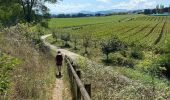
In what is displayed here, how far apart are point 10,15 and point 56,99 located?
2181 inches

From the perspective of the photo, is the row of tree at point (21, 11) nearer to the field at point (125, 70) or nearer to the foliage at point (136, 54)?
the field at point (125, 70)

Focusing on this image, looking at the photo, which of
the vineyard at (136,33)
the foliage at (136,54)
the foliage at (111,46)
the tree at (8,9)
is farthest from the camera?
the vineyard at (136,33)

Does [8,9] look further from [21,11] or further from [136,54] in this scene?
[136,54]

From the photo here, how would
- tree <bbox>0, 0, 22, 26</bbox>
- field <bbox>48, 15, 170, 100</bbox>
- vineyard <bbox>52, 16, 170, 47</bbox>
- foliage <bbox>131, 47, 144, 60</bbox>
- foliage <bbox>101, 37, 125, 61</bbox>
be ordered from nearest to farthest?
field <bbox>48, 15, 170, 100</bbox>
foliage <bbox>101, 37, 125, 61</bbox>
foliage <bbox>131, 47, 144, 60</bbox>
tree <bbox>0, 0, 22, 26</bbox>
vineyard <bbox>52, 16, 170, 47</bbox>

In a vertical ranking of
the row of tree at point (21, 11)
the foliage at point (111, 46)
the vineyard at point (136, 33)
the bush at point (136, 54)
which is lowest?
the vineyard at point (136, 33)

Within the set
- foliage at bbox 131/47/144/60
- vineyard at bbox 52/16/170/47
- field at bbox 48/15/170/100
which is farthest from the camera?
vineyard at bbox 52/16/170/47

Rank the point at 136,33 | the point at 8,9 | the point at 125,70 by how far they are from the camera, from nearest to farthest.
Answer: the point at 125,70, the point at 8,9, the point at 136,33

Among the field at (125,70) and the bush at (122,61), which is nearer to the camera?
the field at (125,70)

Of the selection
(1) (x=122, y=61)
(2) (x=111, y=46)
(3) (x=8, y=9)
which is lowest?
(1) (x=122, y=61)

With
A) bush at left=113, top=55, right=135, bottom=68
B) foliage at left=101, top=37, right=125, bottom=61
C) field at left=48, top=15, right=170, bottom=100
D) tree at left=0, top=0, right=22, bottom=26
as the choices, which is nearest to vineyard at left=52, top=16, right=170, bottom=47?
field at left=48, top=15, right=170, bottom=100

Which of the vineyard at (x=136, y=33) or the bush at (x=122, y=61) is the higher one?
the bush at (x=122, y=61)

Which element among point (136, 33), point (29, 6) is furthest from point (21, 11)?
point (136, 33)

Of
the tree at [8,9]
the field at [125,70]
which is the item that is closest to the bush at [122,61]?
the field at [125,70]

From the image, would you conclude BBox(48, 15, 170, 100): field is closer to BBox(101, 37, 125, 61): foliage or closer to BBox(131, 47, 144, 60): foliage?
BBox(131, 47, 144, 60): foliage
